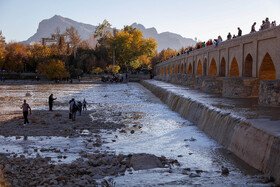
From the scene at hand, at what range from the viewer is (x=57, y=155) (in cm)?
1323

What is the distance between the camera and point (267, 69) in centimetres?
2556

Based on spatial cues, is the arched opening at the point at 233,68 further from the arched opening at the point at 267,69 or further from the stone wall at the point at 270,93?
the stone wall at the point at 270,93

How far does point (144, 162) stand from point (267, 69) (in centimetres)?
1648

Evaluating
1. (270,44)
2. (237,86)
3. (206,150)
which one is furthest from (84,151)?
(237,86)

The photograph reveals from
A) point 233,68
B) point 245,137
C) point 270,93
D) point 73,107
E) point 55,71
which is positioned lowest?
point 245,137

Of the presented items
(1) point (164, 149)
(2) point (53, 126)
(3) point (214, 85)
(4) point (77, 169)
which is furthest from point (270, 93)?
(3) point (214, 85)

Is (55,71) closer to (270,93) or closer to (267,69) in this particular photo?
(267,69)

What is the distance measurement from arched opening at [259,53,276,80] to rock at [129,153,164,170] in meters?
15.5

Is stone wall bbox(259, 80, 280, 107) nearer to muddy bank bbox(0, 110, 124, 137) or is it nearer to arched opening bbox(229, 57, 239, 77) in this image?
muddy bank bbox(0, 110, 124, 137)

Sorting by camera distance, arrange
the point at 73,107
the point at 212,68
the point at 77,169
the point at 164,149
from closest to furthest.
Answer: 1. the point at 77,169
2. the point at 164,149
3. the point at 73,107
4. the point at 212,68

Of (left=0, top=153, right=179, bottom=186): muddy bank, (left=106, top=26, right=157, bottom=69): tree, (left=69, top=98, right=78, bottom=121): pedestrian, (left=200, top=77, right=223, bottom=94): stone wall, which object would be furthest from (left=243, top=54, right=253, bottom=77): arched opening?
(left=106, top=26, right=157, bottom=69): tree

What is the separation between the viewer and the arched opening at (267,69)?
82.5 feet

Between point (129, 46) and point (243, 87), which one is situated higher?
point (129, 46)

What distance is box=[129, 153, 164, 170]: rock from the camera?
12.1 metres
